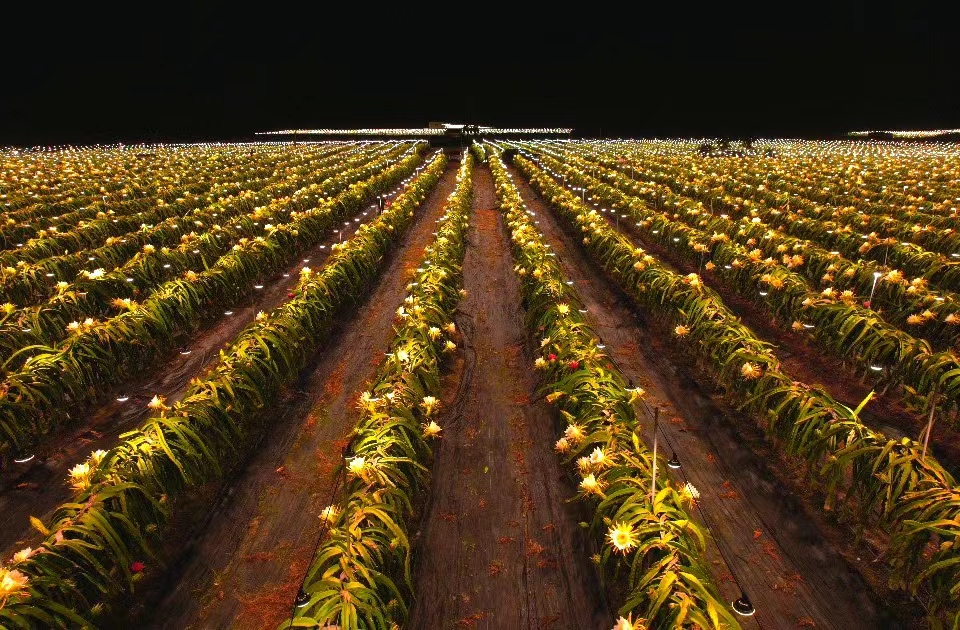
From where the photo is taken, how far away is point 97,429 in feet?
15.3

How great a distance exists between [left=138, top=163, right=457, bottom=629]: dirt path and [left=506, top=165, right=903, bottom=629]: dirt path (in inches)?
104

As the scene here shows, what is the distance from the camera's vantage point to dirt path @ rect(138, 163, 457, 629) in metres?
2.94

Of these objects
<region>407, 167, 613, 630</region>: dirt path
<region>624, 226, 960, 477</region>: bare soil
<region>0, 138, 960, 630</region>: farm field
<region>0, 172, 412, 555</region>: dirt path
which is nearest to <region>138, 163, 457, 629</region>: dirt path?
<region>0, 138, 960, 630</region>: farm field

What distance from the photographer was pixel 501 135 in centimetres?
4847

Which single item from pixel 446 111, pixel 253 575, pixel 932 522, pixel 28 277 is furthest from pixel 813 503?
pixel 446 111

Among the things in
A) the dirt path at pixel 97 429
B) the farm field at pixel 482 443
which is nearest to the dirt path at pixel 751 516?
the farm field at pixel 482 443

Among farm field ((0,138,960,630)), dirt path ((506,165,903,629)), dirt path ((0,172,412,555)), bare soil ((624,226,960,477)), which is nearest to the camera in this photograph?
farm field ((0,138,960,630))

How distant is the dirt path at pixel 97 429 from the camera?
146 inches

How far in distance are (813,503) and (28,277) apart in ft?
30.1

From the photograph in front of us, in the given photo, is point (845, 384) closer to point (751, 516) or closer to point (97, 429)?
point (751, 516)

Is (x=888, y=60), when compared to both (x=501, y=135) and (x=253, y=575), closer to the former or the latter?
(x=501, y=135)

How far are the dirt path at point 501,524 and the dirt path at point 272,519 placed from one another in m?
0.83

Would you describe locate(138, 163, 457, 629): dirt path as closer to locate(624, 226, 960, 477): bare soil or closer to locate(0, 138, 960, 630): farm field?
locate(0, 138, 960, 630): farm field

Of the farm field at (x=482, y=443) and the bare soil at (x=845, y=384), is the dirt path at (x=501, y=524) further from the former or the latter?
the bare soil at (x=845, y=384)
